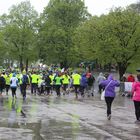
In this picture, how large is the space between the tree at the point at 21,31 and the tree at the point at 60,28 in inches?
189

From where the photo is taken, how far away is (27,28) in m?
81.1

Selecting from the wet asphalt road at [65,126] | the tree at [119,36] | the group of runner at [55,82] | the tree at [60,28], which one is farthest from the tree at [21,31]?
the wet asphalt road at [65,126]

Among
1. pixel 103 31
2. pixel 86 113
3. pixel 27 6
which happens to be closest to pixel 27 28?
pixel 27 6

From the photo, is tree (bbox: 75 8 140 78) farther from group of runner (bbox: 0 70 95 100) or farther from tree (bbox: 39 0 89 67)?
tree (bbox: 39 0 89 67)

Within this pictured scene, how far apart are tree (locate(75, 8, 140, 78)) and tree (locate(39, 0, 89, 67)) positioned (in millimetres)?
25942

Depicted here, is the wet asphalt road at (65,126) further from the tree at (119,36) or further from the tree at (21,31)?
the tree at (21,31)

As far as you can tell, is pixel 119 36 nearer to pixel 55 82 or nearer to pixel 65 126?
pixel 55 82

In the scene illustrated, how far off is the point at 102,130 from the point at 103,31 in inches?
1119

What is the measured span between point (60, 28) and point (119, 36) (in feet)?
100.0

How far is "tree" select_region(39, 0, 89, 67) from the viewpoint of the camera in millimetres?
70000

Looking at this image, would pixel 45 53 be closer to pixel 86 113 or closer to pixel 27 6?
pixel 27 6

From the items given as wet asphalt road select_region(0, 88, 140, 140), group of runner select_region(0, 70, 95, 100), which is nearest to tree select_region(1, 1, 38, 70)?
group of runner select_region(0, 70, 95, 100)

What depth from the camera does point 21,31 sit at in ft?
265

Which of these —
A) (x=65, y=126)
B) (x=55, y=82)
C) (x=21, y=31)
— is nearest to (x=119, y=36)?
(x=55, y=82)
